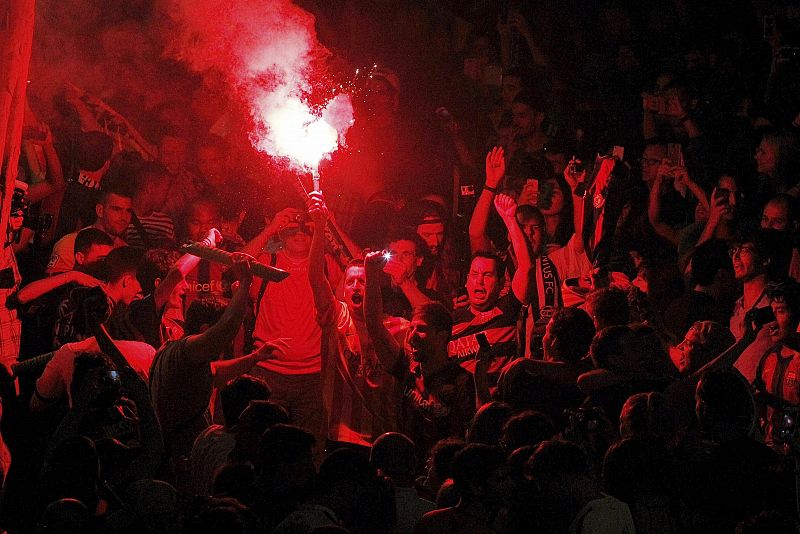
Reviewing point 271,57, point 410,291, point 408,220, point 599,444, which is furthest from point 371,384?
point 271,57

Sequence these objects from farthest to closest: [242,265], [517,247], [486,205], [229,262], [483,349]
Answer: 1. [486,205]
2. [517,247]
3. [483,349]
4. [229,262]
5. [242,265]

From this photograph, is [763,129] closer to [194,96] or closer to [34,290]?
[194,96]

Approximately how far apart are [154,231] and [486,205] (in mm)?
2805

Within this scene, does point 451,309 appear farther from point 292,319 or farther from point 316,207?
point 316,207

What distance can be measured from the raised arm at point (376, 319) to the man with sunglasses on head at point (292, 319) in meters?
1.01

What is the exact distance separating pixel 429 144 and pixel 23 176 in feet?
11.4

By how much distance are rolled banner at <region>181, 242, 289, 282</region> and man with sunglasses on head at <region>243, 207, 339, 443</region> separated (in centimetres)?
121

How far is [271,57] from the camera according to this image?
9398 millimetres

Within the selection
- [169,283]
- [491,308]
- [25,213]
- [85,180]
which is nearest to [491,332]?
[491,308]

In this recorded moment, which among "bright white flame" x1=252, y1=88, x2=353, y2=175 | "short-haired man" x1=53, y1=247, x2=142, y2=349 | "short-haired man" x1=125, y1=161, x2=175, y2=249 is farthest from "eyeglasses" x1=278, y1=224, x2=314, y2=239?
"short-haired man" x1=53, y1=247, x2=142, y2=349

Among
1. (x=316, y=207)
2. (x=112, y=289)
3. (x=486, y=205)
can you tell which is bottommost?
(x=112, y=289)

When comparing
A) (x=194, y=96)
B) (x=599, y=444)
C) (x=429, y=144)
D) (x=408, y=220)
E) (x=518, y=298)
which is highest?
(x=194, y=96)

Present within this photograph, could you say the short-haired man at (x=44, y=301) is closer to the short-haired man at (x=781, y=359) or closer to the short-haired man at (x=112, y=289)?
the short-haired man at (x=112, y=289)

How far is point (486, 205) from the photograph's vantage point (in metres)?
9.05
